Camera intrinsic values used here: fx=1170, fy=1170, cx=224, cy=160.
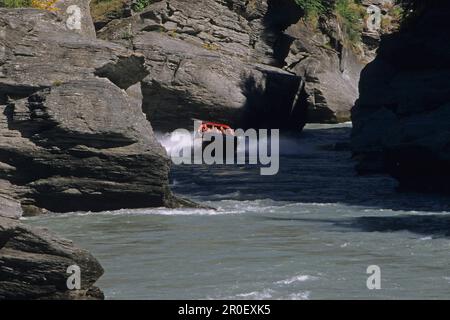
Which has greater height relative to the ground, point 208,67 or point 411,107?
point 208,67

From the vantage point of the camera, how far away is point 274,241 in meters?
21.1

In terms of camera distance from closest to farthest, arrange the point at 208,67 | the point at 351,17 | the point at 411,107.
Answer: the point at 411,107
the point at 208,67
the point at 351,17

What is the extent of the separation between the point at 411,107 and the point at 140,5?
18.8 metres

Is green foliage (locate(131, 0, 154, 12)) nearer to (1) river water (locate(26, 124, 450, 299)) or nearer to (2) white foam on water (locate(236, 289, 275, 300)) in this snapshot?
(1) river water (locate(26, 124, 450, 299))

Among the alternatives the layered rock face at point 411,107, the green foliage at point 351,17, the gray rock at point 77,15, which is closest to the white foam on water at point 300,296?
the layered rock face at point 411,107

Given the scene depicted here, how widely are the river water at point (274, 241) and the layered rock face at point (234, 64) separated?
7898 millimetres

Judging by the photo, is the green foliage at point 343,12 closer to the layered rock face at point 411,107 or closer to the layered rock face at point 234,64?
the layered rock face at point 234,64

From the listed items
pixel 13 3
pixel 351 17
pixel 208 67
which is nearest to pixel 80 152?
pixel 13 3

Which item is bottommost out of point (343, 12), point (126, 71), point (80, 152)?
point (80, 152)

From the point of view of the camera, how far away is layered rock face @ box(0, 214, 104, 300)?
1477 centimetres

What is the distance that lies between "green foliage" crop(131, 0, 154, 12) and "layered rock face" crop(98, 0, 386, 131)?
464mm

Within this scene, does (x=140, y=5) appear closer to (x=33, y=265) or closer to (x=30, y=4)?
(x=30, y=4)

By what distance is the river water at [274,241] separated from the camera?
16.8 m
